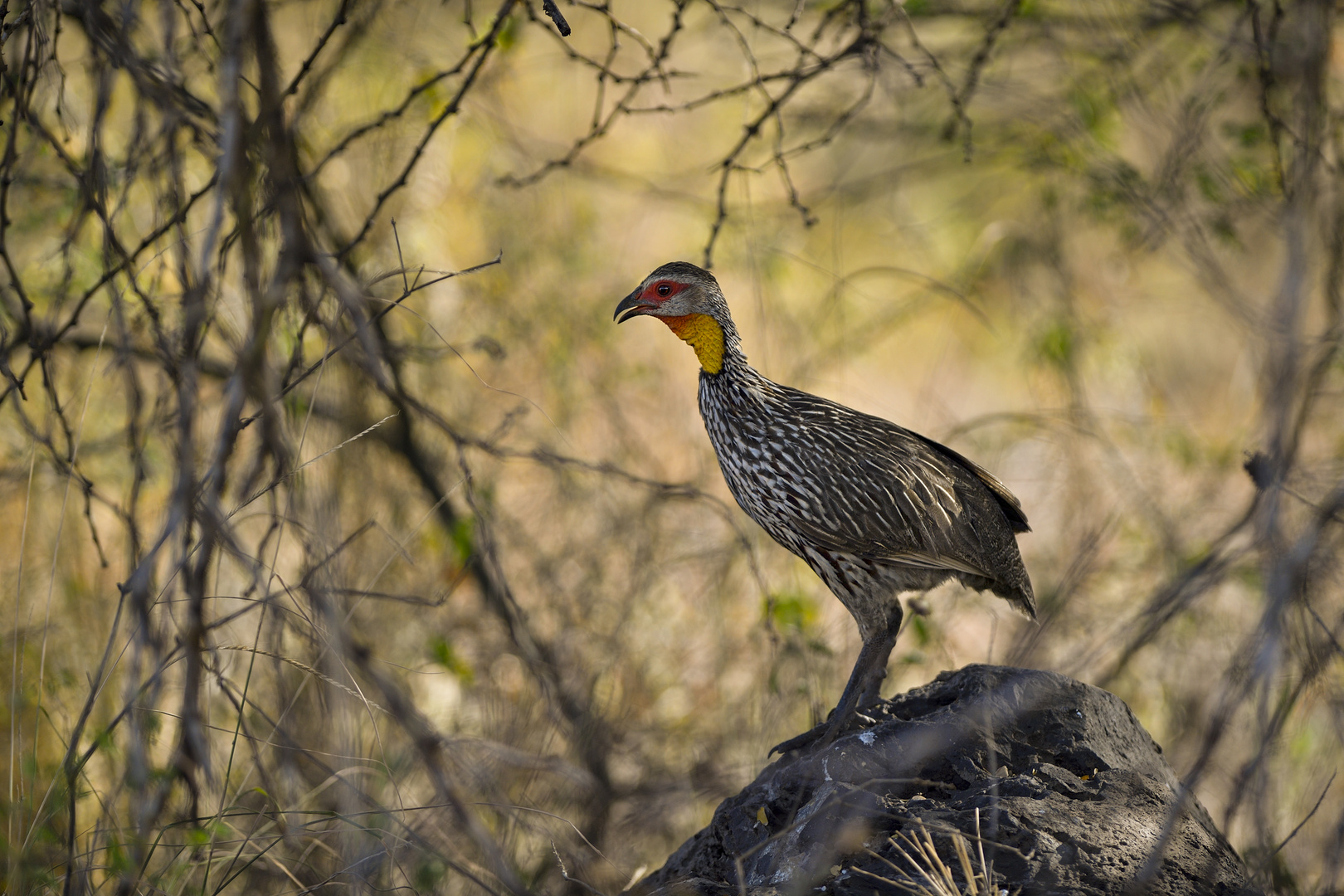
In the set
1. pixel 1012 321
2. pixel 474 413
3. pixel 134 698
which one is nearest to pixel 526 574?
pixel 474 413

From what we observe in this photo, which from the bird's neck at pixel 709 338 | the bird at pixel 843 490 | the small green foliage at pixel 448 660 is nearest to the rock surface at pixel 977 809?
the bird at pixel 843 490

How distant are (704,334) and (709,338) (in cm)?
2

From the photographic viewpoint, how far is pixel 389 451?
263 inches

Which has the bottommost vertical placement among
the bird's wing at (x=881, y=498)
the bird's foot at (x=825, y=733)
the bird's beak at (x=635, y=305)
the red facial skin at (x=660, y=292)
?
the bird's foot at (x=825, y=733)

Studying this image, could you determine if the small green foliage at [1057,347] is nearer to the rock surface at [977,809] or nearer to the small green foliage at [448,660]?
the rock surface at [977,809]

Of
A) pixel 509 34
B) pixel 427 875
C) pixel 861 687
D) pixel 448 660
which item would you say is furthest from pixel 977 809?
pixel 509 34

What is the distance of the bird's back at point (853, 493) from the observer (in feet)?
12.2

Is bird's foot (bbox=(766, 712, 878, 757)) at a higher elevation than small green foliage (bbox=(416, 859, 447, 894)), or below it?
higher

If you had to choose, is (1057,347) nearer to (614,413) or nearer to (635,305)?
(614,413)

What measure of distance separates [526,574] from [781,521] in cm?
350

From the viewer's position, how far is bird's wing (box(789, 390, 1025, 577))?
370cm

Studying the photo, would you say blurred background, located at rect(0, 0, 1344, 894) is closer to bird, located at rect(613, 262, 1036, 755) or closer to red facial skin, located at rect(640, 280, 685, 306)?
bird, located at rect(613, 262, 1036, 755)

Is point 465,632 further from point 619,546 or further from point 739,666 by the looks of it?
point 739,666

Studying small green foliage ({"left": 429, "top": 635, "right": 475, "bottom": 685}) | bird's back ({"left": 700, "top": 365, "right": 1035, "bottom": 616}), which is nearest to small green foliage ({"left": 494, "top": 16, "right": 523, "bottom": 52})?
bird's back ({"left": 700, "top": 365, "right": 1035, "bottom": 616})
